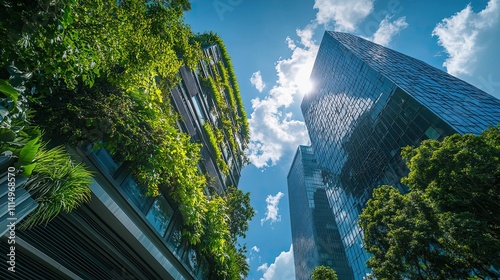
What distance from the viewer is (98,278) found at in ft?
17.7

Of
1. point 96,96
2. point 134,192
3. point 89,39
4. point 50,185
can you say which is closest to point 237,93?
point 134,192

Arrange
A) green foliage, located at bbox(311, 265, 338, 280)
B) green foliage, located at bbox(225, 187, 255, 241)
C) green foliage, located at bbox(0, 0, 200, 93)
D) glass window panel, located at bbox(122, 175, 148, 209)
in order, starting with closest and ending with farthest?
1. green foliage, located at bbox(0, 0, 200, 93)
2. glass window panel, located at bbox(122, 175, 148, 209)
3. green foliage, located at bbox(225, 187, 255, 241)
4. green foliage, located at bbox(311, 265, 338, 280)

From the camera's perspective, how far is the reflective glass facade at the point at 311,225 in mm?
71412

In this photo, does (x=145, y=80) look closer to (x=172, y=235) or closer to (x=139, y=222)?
(x=139, y=222)

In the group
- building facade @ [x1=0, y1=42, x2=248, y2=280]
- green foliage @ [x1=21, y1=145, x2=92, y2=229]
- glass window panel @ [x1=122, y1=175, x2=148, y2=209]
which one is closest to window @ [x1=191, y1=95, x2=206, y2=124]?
building facade @ [x1=0, y1=42, x2=248, y2=280]

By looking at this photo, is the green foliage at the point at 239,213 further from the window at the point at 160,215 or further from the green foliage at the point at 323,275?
the green foliage at the point at 323,275

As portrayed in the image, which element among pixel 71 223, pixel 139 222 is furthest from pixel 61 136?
pixel 139 222

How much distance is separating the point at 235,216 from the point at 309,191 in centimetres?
8211

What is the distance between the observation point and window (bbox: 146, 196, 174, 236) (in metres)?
7.92

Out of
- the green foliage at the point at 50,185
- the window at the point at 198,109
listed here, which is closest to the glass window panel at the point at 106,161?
the green foliage at the point at 50,185

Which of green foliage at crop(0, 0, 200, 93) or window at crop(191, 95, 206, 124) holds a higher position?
window at crop(191, 95, 206, 124)

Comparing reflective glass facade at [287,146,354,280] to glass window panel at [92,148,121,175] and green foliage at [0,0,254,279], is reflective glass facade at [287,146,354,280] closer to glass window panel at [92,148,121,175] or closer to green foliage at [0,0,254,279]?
green foliage at [0,0,254,279]

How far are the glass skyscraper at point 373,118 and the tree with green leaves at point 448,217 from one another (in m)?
16.3

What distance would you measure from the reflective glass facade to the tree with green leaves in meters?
65.6
